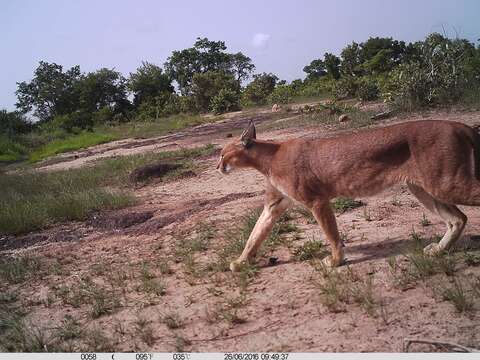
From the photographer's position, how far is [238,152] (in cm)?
607

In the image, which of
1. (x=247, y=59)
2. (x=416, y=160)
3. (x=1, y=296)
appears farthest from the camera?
(x=247, y=59)

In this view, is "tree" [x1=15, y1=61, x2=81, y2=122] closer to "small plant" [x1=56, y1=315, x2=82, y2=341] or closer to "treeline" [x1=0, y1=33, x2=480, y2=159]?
"treeline" [x1=0, y1=33, x2=480, y2=159]

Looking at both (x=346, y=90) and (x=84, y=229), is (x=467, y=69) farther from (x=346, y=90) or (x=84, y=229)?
(x=84, y=229)

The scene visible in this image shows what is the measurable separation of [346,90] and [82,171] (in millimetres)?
18226

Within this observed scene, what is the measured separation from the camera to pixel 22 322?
486cm

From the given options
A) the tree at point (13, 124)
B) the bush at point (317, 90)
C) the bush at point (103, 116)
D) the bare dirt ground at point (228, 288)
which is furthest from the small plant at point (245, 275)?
the bush at point (103, 116)

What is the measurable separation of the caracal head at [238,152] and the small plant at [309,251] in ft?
4.35

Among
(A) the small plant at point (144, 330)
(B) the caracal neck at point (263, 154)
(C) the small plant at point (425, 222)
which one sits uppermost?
(B) the caracal neck at point (263, 154)

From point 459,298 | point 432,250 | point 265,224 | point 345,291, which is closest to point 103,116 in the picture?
point 265,224

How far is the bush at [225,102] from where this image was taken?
A: 3472 centimetres

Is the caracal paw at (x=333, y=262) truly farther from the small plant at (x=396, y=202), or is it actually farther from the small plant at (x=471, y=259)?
the small plant at (x=396, y=202)

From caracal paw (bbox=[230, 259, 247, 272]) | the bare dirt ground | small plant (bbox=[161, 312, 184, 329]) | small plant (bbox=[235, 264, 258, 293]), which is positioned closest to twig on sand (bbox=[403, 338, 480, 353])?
the bare dirt ground

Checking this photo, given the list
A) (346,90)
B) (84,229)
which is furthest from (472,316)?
(346,90)

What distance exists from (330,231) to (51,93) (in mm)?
40703
